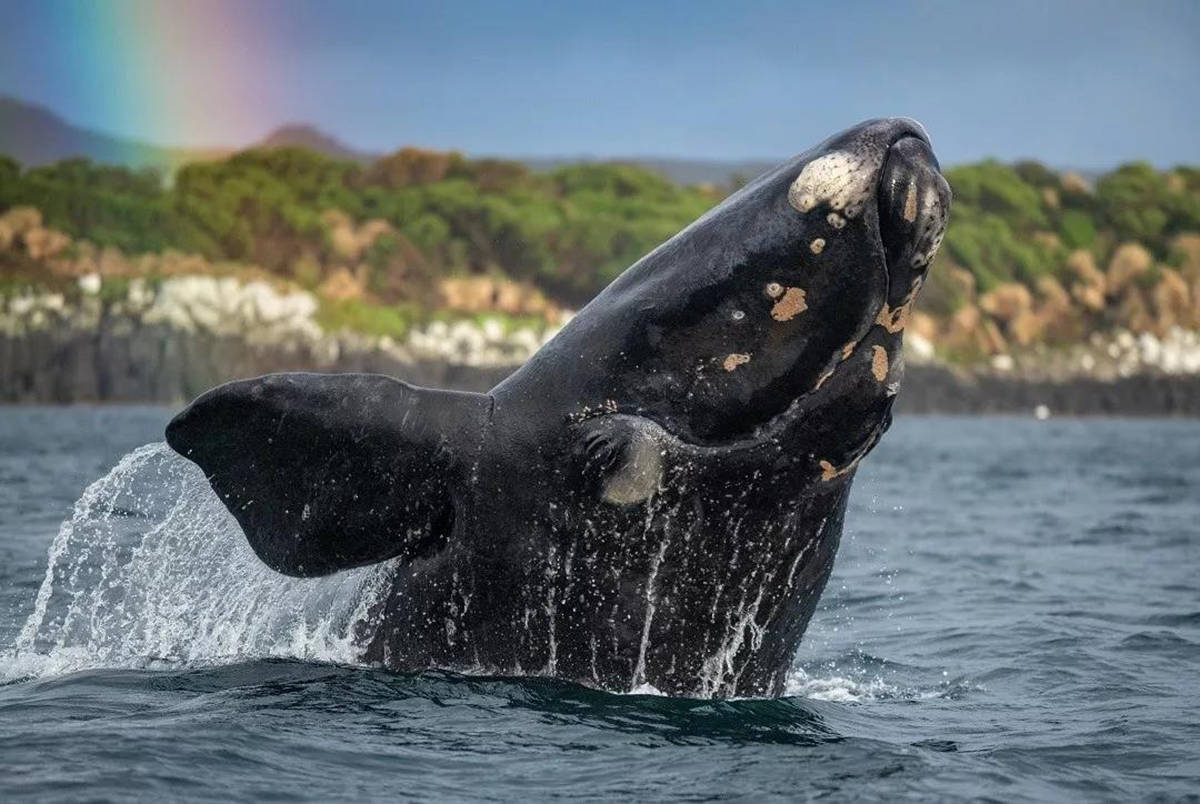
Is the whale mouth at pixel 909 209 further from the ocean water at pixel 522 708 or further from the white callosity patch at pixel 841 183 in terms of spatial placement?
the ocean water at pixel 522 708

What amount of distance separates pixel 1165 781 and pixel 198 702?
15.3ft

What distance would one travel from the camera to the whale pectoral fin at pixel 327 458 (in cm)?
852

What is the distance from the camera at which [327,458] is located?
28.1ft

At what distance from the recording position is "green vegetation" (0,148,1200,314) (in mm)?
153250

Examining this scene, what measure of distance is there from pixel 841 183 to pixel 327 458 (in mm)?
2667

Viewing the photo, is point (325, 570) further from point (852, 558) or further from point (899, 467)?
point (899, 467)

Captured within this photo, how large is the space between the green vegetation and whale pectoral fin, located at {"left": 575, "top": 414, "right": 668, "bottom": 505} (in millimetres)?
128449

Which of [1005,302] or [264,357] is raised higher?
[1005,302]

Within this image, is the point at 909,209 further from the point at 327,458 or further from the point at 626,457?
the point at 327,458

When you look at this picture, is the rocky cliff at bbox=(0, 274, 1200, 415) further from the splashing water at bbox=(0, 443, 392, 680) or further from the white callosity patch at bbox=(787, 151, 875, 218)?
the white callosity patch at bbox=(787, 151, 875, 218)

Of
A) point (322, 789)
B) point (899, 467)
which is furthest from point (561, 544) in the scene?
point (899, 467)

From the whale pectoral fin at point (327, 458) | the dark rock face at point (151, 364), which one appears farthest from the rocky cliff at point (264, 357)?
the whale pectoral fin at point (327, 458)

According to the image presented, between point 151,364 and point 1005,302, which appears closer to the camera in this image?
point 151,364

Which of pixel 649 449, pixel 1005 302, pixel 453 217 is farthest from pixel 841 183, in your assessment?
pixel 1005 302
